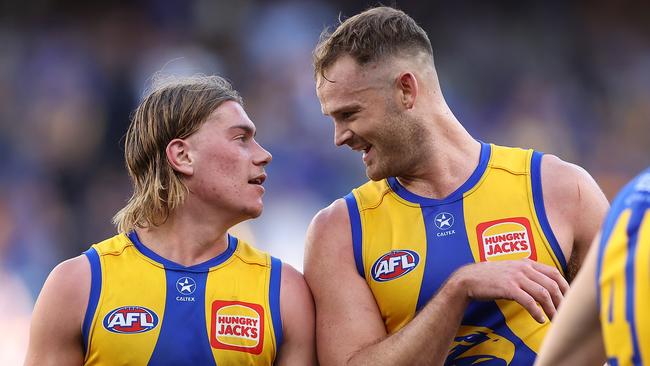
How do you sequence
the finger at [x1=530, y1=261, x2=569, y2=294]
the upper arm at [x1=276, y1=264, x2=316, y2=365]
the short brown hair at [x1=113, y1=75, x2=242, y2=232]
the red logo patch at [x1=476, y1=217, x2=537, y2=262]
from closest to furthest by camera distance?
the finger at [x1=530, y1=261, x2=569, y2=294] → the red logo patch at [x1=476, y1=217, x2=537, y2=262] → the upper arm at [x1=276, y1=264, x2=316, y2=365] → the short brown hair at [x1=113, y1=75, x2=242, y2=232]

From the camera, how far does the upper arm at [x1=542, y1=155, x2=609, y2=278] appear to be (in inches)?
169

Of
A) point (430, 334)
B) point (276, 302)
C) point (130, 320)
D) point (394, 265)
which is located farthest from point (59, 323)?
point (430, 334)

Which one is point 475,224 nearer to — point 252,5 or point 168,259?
point 168,259

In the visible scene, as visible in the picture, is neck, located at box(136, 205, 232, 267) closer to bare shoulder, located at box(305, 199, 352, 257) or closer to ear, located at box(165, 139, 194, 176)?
ear, located at box(165, 139, 194, 176)

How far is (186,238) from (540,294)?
169 centimetres

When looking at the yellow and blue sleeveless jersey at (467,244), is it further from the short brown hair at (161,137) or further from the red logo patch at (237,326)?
the short brown hair at (161,137)

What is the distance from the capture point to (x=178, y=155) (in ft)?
15.6

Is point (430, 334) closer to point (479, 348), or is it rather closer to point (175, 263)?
point (479, 348)

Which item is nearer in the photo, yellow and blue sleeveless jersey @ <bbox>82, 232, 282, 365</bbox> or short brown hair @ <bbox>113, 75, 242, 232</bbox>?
yellow and blue sleeveless jersey @ <bbox>82, 232, 282, 365</bbox>

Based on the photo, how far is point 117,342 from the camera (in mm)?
4215

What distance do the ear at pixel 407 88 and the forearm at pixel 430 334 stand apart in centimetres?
97

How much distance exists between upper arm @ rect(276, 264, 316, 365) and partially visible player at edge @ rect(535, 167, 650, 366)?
6.94 ft

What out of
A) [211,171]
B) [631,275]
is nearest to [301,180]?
[211,171]

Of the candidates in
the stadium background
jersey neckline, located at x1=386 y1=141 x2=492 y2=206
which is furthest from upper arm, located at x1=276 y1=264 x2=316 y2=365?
the stadium background
